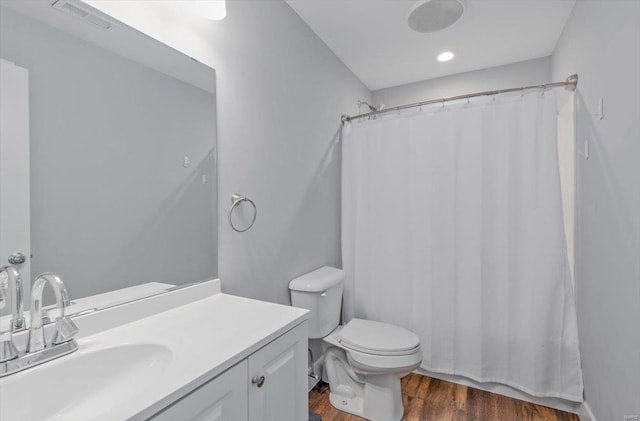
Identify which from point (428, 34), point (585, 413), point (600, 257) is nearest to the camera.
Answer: point (600, 257)

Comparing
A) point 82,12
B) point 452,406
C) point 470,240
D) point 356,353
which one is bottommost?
point 452,406

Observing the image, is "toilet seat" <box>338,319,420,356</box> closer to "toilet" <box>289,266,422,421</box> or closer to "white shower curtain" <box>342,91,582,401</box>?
"toilet" <box>289,266,422,421</box>

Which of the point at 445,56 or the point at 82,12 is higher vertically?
the point at 445,56

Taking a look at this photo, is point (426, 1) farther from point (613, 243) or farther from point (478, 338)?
point (478, 338)

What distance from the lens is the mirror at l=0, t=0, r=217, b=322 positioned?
2.64ft

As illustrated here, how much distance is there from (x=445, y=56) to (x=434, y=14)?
0.70 m

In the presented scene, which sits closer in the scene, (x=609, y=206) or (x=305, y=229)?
(x=609, y=206)

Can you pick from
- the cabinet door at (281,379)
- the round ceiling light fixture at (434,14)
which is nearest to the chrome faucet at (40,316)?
the cabinet door at (281,379)

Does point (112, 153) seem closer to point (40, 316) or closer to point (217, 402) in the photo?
→ point (40, 316)

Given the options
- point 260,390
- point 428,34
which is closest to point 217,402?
point 260,390

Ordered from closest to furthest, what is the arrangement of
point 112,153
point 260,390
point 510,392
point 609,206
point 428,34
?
1. point 260,390
2. point 112,153
3. point 609,206
4. point 510,392
5. point 428,34

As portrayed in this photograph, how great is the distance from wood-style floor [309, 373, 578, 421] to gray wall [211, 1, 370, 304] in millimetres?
732

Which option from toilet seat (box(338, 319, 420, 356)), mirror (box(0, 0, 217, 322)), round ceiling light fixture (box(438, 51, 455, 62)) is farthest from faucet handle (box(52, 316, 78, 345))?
round ceiling light fixture (box(438, 51, 455, 62))

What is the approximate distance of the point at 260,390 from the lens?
0.83m
